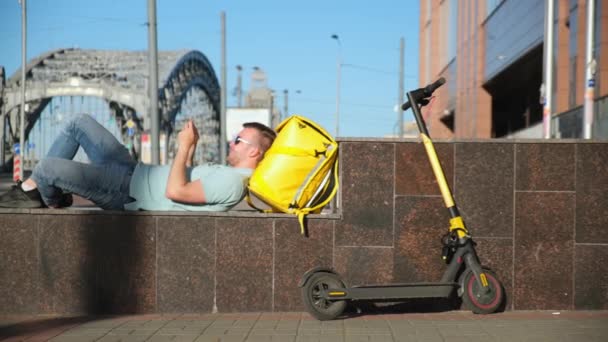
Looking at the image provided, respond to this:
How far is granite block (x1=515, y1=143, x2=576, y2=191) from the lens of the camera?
622cm

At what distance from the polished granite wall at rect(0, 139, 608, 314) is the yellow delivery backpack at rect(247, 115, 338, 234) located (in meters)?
0.13

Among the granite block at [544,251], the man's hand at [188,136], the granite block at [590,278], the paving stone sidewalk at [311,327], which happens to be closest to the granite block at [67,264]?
the paving stone sidewalk at [311,327]

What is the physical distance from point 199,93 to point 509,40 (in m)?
65.4

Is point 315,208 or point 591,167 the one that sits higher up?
point 591,167

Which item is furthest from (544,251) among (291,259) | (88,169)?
(88,169)

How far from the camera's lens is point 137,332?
545 centimetres

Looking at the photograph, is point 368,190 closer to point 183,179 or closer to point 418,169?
point 418,169

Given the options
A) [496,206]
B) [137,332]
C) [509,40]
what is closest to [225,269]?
[137,332]

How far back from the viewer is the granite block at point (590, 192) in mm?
6207

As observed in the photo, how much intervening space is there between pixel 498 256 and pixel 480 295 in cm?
43

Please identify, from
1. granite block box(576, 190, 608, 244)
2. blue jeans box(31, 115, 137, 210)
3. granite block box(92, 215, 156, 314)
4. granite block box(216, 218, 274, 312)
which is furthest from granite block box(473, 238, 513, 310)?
blue jeans box(31, 115, 137, 210)

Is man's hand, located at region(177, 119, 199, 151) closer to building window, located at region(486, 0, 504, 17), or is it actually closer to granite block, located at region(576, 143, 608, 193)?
granite block, located at region(576, 143, 608, 193)

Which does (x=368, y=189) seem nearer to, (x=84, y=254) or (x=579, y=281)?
(x=579, y=281)

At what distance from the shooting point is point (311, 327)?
555cm
